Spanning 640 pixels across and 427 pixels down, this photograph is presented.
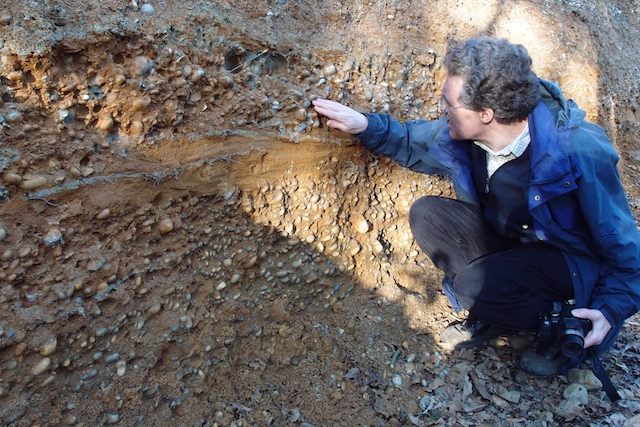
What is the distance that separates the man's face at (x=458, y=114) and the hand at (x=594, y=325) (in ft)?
3.37

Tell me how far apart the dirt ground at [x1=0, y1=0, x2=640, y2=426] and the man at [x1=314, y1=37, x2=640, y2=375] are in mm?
237

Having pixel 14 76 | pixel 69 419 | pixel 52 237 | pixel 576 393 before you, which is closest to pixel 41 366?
pixel 69 419

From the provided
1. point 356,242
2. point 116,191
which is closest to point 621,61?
point 356,242

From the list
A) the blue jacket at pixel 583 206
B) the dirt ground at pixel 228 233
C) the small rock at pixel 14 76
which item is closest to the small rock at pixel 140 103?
the dirt ground at pixel 228 233

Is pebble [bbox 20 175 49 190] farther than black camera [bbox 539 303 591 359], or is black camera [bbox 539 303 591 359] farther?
black camera [bbox 539 303 591 359]

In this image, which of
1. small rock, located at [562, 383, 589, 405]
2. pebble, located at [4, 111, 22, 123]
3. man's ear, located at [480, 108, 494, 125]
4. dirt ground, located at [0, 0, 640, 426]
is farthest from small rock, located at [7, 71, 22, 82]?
small rock, located at [562, 383, 589, 405]

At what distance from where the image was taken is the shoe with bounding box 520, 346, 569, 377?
9.76ft

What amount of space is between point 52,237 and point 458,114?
1933 mm

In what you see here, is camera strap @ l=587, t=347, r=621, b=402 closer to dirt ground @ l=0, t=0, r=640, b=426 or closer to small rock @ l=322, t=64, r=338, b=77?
dirt ground @ l=0, t=0, r=640, b=426

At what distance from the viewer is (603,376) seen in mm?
2746

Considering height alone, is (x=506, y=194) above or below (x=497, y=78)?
below

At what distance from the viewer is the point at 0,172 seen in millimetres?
2111

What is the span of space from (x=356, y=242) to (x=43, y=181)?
5.81 feet

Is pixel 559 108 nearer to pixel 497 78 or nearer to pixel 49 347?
pixel 497 78
